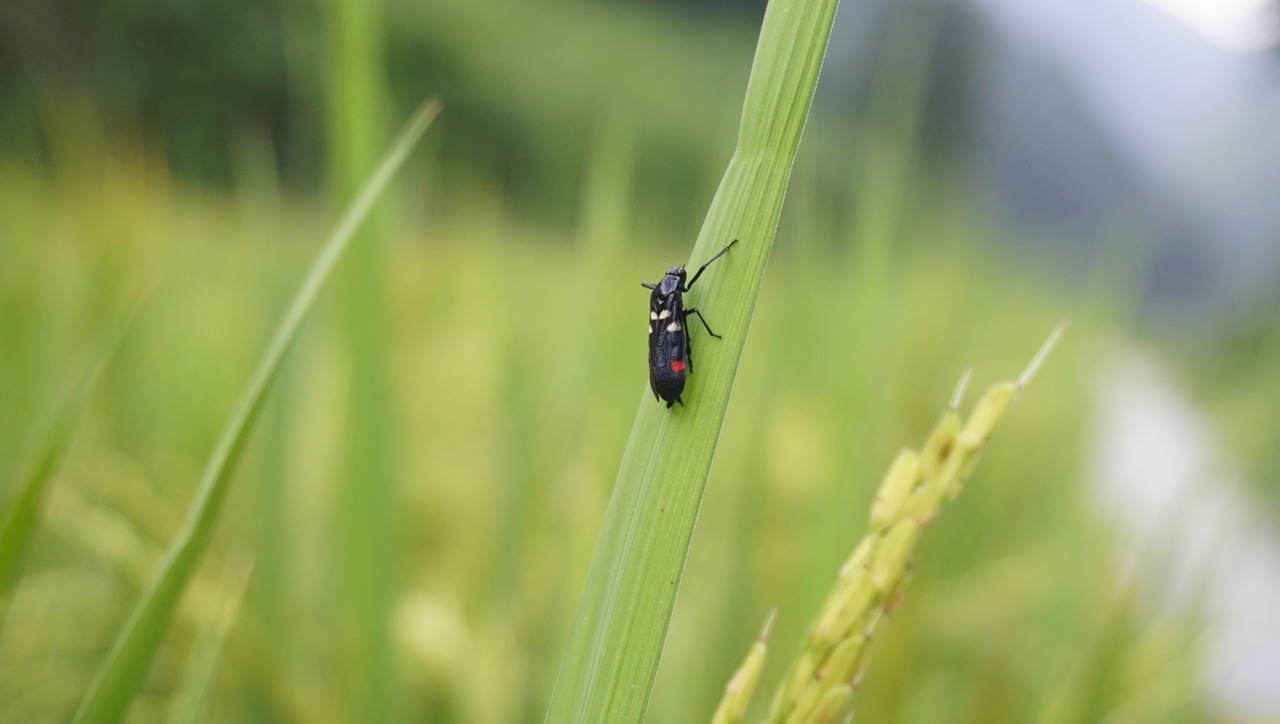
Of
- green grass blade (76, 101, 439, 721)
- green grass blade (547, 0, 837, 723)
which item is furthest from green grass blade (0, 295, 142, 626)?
green grass blade (547, 0, 837, 723)

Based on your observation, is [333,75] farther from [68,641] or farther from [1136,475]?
[1136,475]

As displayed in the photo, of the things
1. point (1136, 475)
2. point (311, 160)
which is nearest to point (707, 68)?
point (311, 160)

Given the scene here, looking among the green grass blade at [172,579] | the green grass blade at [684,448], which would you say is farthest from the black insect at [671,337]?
the green grass blade at [172,579]

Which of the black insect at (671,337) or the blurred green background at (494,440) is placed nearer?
the black insect at (671,337)

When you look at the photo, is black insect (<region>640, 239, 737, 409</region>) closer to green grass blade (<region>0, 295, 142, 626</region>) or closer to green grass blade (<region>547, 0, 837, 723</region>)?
green grass blade (<region>547, 0, 837, 723</region>)

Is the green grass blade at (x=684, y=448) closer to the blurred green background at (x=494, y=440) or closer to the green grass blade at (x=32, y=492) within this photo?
the blurred green background at (x=494, y=440)

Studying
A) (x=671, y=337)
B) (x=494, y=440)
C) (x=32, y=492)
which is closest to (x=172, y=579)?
(x=32, y=492)
